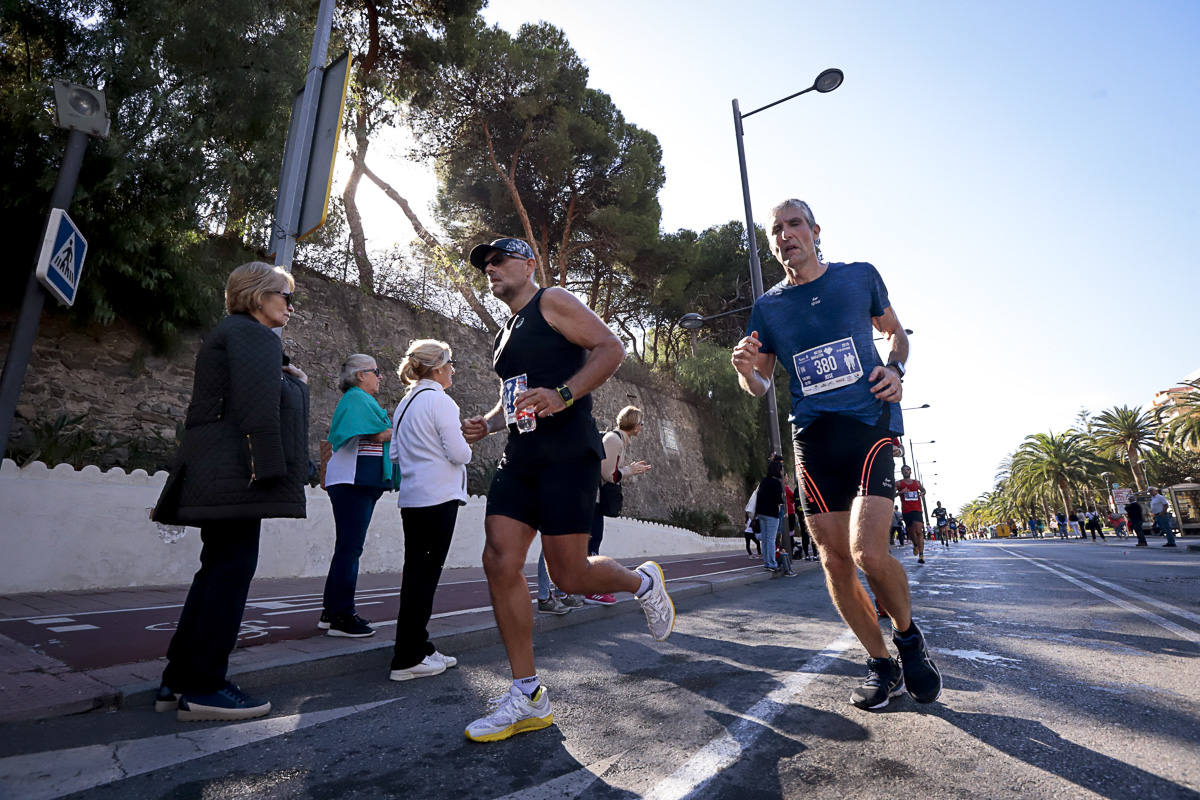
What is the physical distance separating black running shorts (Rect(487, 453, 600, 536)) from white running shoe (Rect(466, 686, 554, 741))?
1.98 feet

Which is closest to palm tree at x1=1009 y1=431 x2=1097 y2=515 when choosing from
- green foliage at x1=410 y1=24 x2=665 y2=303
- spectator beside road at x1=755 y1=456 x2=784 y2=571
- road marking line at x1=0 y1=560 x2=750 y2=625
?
green foliage at x1=410 y1=24 x2=665 y2=303

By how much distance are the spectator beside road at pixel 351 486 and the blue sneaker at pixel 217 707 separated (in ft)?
4.78

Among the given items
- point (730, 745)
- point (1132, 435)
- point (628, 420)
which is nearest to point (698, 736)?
point (730, 745)

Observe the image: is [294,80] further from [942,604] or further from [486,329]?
[942,604]

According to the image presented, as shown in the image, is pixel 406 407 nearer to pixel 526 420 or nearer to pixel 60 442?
pixel 526 420

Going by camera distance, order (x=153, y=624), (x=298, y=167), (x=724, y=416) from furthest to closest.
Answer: (x=724, y=416) → (x=298, y=167) → (x=153, y=624)

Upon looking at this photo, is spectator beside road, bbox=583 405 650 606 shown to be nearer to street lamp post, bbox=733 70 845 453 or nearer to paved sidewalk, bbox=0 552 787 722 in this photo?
paved sidewalk, bbox=0 552 787 722

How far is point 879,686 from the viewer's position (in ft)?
8.38

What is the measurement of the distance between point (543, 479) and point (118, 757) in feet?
5.55

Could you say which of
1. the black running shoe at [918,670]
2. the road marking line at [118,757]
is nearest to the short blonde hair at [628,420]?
the black running shoe at [918,670]

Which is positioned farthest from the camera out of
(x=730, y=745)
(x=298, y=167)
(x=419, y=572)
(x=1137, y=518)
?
(x=1137, y=518)

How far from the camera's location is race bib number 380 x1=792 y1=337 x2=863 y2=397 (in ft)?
9.07

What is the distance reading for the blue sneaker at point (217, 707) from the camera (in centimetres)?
260

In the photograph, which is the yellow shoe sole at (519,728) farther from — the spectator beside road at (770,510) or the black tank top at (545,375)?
the spectator beside road at (770,510)
